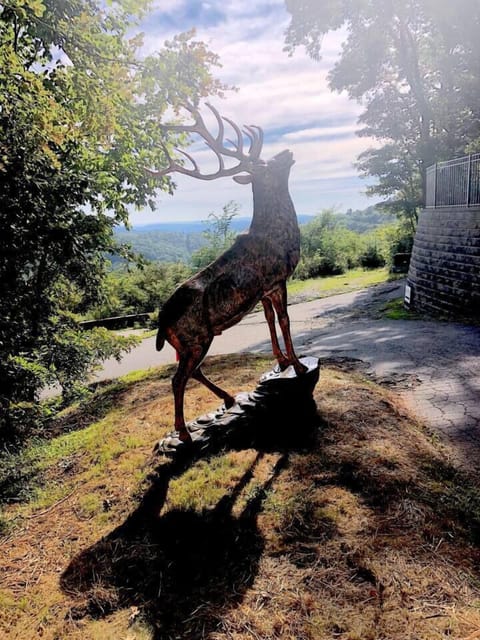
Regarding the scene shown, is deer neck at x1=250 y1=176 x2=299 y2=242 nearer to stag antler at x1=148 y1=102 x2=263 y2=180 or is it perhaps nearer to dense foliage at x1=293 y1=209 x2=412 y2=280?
stag antler at x1=148 y1=102 x2=263 y2=180

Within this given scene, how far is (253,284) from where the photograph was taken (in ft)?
11.8

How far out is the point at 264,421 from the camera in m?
3.91

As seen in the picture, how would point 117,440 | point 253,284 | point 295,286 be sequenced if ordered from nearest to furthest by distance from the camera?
1. point 253,284
2. point 117,440
3. point 295,286

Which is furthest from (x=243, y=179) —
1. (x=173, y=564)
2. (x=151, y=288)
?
(x=151, y=288)

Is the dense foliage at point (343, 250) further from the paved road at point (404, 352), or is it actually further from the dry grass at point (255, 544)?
the dry grass at point (255, 544)

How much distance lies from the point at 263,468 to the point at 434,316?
775 centimetres

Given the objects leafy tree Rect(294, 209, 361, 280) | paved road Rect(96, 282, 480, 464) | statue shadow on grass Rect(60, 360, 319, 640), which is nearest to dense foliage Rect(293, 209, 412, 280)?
leafy tree Rect(294, 209, 361, 280)

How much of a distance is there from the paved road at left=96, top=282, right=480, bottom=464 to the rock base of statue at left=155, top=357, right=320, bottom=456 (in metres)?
1.50

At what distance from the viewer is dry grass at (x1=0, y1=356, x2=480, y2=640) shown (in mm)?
2000

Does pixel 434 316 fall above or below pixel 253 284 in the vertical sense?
below

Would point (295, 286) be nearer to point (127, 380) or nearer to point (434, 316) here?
point (434, 316)

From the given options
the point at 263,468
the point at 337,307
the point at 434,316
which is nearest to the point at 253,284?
the point at 263,468

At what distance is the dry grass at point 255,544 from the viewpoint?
2.00m

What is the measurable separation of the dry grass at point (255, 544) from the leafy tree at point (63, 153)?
1.26 m
